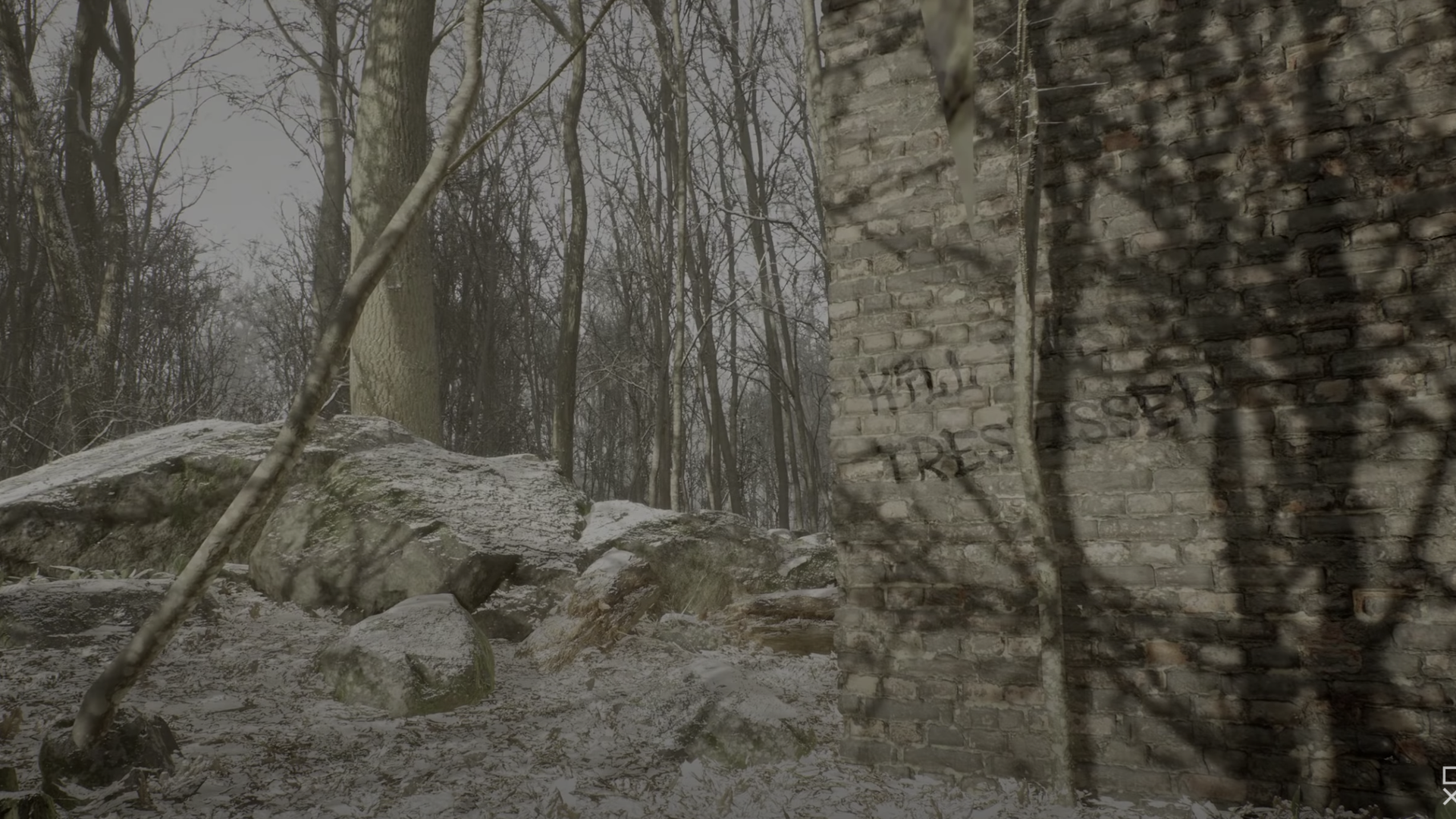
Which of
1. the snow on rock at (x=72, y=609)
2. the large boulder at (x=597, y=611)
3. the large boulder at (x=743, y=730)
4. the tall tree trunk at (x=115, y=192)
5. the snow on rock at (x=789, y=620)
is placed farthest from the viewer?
the tall tree trunk at (x=115, y=192)

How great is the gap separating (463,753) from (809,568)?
2.94 meters

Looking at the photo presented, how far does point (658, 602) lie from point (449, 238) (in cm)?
1060

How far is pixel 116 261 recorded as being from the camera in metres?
9.42

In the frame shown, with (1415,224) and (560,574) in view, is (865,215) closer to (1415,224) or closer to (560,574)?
(1415,224)

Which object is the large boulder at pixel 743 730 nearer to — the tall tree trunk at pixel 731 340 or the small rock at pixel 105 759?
the small rock at pixel 105 759

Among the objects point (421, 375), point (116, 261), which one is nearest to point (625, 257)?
point (116, 261)

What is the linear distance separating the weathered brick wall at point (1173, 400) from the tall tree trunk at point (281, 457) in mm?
1566

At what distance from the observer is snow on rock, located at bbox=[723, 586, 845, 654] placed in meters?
4.79

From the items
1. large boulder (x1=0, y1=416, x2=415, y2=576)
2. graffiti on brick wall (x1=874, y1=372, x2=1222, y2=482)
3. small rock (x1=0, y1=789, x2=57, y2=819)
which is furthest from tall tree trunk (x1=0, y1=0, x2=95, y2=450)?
graffiti on brick wall (x1=874, y1=372, x2=1222, y2=482)

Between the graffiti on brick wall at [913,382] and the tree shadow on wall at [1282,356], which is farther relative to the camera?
the graffiti on brick wall at [913,382]

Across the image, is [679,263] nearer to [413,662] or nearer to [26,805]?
[413,662]

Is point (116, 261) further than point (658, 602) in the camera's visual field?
Yes

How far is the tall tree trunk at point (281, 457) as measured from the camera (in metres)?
2.74

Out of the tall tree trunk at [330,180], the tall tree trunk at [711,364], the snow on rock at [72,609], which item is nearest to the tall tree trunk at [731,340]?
the tall tree trunk at [711,364]
